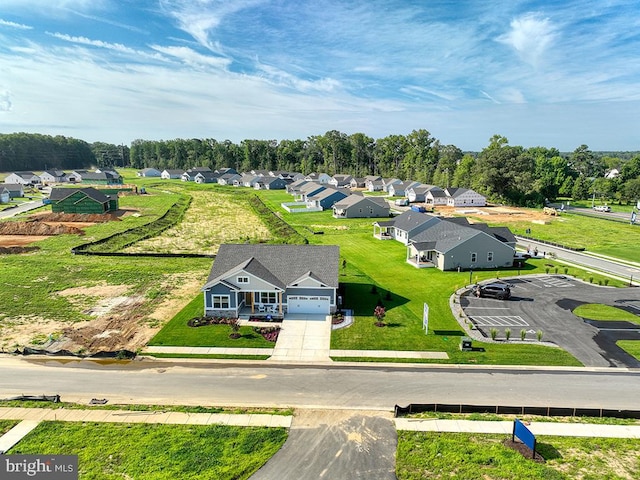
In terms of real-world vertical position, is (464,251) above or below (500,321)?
above

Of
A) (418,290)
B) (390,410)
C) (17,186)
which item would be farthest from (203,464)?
(17,186)

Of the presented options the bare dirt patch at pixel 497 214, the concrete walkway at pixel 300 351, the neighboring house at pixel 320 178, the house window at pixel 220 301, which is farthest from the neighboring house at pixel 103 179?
the concrete walkway at pixel 300 351

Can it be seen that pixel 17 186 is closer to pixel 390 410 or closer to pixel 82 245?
pixel 82 245

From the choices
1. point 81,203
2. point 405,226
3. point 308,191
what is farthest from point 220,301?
point 308,191

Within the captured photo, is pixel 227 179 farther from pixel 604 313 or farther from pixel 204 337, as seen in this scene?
pixel 604 313

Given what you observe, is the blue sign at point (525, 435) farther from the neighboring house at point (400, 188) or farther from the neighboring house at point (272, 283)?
the neighboring house at point (400, 188)

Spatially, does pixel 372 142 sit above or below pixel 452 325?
above
